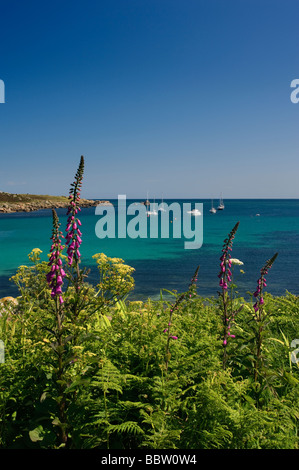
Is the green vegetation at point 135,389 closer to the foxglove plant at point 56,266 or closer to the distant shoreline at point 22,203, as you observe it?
the foxglove plant at point 56,266

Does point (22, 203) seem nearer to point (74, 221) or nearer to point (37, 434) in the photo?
point (74, 221)

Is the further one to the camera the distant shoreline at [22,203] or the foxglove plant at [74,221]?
the distant shoreline at [22,203]

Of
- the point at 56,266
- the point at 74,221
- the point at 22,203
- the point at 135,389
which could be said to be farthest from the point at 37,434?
the point at 22,203

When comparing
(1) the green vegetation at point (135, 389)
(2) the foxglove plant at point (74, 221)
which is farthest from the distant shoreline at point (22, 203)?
(1) the green vegetation at point (135, 389)

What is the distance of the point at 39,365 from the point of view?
342 cm

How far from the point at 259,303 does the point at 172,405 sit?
6.84 feet

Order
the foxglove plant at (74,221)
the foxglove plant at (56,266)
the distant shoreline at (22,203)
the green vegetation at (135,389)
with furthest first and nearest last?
the distant shoreline at (22,203) < the foxglove plant at (74,221) < the foxglove plant at (56,266) < the green vegetation at (135,389)

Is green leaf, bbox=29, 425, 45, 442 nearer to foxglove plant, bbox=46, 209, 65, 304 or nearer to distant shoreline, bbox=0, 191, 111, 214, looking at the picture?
foxglove plant, bbox=46, 209, 65, 304

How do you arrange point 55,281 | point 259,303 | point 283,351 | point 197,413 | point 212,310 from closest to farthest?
point 197,413 < point 55,281 < point 259,303 < point 283,351 < point 212,310

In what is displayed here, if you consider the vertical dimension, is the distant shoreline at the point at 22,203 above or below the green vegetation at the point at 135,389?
above

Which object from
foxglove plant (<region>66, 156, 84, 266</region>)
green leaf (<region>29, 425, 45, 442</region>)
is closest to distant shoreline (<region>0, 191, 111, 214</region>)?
foxglove plant (<region>66, 156, 84, 266</region>)

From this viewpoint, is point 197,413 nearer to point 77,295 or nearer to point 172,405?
point 172,405

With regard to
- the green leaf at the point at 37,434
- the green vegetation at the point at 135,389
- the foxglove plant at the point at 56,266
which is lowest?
the green leaf at the point at 37,434
